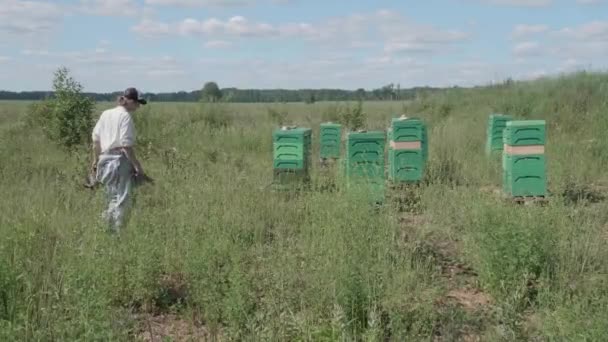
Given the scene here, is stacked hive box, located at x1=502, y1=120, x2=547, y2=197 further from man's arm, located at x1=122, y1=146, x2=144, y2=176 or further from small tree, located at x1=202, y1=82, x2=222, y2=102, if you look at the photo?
small tree, located at x1=202, y1=82, x2=222, y2=102

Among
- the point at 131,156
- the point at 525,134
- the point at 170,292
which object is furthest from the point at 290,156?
the point at 170,292

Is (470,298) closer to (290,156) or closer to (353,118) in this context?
(290,156)

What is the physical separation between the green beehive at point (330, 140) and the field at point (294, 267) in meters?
3.84

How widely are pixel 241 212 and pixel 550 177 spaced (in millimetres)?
5062

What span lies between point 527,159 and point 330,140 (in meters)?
5.07

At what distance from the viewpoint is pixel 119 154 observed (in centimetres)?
643

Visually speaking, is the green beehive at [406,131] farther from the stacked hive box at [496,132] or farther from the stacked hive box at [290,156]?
the stacked hive box at [496,132]

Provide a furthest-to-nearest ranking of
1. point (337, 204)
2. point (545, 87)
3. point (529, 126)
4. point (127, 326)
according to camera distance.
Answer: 1. point (545, 87)
2. point (529, 126)
3. point (337, 204)
4. point (127, 326)

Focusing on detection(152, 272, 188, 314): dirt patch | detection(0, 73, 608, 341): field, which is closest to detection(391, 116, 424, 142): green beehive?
detection(0, 73, 608, 341): field

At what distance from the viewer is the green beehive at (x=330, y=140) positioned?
12273 mm

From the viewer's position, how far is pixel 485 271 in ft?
16.3

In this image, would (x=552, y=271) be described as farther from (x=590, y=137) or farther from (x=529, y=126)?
(x=590, y=137)

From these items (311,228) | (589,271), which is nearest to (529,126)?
(589,271)

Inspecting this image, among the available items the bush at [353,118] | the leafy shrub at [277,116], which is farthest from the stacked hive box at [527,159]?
the leafy shrub at [277,116]
